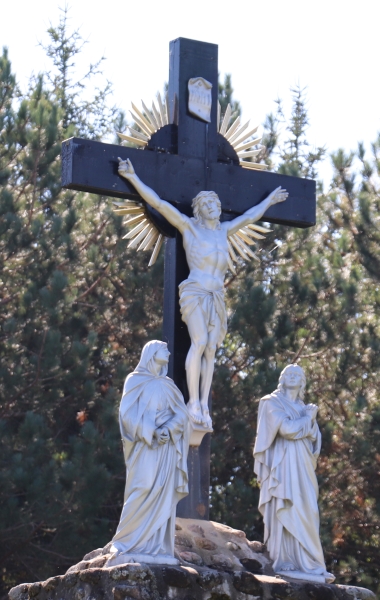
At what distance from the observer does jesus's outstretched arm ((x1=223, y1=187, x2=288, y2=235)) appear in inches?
412

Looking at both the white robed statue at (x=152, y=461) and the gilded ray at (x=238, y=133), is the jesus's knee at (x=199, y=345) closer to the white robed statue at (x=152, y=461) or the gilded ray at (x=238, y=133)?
the white robed statue at (x=152, y=461)

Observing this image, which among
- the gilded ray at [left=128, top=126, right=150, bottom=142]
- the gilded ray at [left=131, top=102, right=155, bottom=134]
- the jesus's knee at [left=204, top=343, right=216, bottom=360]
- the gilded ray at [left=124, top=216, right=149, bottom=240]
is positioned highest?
the gilded ray at [left=131, top=102, right=155, bottom=134]

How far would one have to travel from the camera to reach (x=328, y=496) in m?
16.7

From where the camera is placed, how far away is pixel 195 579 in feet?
28.2

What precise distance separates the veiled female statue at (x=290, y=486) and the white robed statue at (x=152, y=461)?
0.85m

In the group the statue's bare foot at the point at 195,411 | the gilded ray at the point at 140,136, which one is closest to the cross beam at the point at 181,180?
the gilded ray at the point at 140,136

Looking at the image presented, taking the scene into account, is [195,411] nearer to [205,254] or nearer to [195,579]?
[205,254]

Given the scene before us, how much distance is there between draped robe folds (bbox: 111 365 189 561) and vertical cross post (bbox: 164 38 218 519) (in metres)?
0.76

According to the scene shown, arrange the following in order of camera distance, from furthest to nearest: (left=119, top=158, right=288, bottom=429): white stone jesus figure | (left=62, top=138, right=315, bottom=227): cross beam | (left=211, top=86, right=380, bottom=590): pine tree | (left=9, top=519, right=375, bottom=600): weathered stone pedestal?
(left=211, top=86, right=380, bottom=590): pine tree → (left=62, top=138, right=315, bottom=227): cross beam → (left=119, top=158, right=288, bottom=429): white stone jesus figure → (left=9, top=519, right=375, bottom=600): weathered stone pedestal

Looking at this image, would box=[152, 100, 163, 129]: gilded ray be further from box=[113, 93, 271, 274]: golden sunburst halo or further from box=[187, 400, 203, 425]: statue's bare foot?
box=[187, 400, 203, 425]: statue's bare foot

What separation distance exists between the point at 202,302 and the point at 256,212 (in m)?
1.14

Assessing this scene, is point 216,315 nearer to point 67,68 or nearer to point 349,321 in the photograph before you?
point 349,321

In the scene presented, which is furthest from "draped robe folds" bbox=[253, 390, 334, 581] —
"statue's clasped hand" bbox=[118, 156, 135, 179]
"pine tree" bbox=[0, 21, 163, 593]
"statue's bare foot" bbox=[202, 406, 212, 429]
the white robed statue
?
"pine tree" bbox=[0, 21, 163, 593]

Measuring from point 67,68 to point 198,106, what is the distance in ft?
43.3
